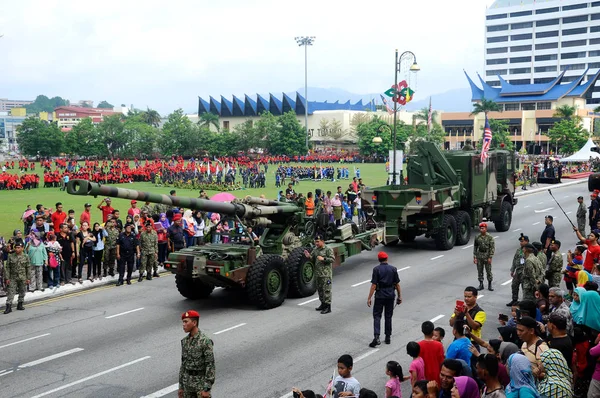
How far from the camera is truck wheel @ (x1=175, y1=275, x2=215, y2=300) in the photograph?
13.5 metres

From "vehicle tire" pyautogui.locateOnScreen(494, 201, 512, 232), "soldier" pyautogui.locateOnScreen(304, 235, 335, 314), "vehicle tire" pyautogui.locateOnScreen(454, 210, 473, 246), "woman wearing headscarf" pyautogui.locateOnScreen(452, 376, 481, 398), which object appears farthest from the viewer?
"vehicle tire" pyautogui.locateOnScreen(494, 201, 512, 232)

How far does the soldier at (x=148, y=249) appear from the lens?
15398 millimetres

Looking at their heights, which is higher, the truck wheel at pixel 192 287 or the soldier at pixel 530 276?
the soldier at pixel 530 276

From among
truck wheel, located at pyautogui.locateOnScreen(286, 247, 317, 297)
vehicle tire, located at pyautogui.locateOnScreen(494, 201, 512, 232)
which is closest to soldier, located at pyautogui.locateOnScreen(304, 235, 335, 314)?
truck wheel, located at pyautogui.locateOnScreen(286, 247, 317, 297)

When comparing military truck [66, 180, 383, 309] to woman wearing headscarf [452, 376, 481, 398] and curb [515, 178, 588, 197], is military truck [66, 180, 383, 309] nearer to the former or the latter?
woman wearing headscarf [452, 376, 481, 398]

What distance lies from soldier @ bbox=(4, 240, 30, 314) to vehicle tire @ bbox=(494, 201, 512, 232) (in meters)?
16.0

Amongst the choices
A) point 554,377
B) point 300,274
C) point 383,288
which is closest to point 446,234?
point 300,274

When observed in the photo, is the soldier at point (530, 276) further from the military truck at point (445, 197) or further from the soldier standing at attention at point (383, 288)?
the military truck at point (445, 197)

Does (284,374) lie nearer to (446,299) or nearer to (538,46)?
(446,299)

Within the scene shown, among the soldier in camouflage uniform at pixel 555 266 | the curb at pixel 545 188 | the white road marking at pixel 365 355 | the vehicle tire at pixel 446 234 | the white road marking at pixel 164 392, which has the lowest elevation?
the white road marking at pixel 365 355

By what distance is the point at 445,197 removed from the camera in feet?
61.8

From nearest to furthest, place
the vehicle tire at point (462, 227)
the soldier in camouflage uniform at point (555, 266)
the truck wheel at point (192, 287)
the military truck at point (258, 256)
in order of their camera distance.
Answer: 1. the soldier in camouflage uniform at point (555, 266)
2. the military truck at point (258, 256)
3. the truck wheel at point (192, 287)
4. the vehicle tire at point (462, 227)

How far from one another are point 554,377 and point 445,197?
12.9 meters

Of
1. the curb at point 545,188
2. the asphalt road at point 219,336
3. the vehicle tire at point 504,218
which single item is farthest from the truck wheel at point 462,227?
the curb at point 545,188
